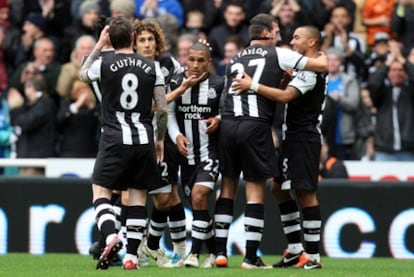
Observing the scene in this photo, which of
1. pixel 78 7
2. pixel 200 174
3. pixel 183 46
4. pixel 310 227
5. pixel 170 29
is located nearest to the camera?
pixel 310 227

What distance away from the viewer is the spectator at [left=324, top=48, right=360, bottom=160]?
19656 mm

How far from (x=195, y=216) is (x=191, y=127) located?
3.16 ft

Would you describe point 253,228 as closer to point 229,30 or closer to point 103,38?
point 103,38

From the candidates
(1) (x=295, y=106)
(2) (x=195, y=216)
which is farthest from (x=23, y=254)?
(1) (x=295, y=106)

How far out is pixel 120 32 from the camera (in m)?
13.2

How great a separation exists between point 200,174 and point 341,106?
18.6 feet

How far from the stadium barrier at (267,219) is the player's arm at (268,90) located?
4.27 metres

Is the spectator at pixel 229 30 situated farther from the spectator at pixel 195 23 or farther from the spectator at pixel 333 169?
the spectator at pixel 333 169

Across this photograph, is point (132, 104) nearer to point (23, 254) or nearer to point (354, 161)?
point (23, 254)

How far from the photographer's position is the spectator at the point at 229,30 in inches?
809

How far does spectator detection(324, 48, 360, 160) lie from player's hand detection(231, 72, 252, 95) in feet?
19.2

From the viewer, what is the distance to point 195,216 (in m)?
14.5

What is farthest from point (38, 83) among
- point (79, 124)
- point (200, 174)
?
point (200, 174)

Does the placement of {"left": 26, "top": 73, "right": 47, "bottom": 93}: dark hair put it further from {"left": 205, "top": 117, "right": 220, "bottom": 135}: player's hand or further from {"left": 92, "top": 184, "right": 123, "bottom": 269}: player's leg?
{"left": 92, "top": 184, "right": 123, "bottom": 269}: player's leg
